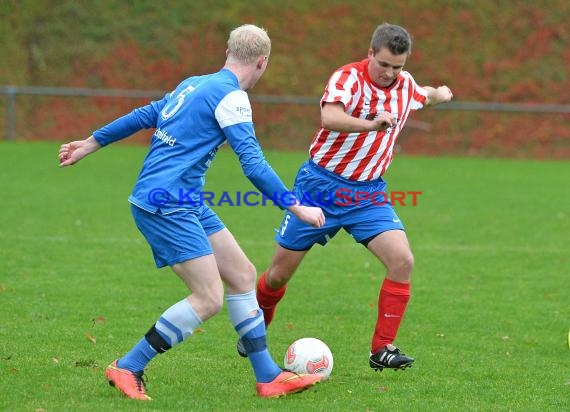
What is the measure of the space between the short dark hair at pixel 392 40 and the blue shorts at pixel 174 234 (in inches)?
61.8

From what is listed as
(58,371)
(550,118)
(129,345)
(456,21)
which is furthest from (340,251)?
(456,21)

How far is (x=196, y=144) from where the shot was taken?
5.00m

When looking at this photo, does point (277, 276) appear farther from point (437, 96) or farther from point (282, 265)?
point (437, 96)

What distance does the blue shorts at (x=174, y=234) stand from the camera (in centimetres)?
497

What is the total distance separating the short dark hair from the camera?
570 cm

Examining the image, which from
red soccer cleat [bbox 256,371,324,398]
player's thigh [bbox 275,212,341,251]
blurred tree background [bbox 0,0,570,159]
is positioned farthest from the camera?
blurred tree background [bbox 0,0,570,159]

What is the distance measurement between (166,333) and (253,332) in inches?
19.7

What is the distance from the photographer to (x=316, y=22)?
26.2 metres

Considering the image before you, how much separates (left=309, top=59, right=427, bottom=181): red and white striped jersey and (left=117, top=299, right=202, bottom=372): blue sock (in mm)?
1614

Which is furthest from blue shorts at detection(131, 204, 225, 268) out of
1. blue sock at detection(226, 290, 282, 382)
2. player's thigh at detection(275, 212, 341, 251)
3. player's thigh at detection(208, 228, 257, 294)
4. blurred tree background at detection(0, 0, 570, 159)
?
blurred tree background at detection(0, 0, 570, 159)

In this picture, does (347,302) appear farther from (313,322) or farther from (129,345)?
(129,345)

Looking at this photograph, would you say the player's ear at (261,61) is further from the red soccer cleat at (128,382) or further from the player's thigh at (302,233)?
the red soccer cleat at (128,382)

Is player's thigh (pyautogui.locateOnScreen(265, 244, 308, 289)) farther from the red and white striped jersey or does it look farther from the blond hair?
the blond hair

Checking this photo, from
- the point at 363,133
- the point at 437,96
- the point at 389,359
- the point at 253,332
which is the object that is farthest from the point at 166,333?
the point at 437,96
